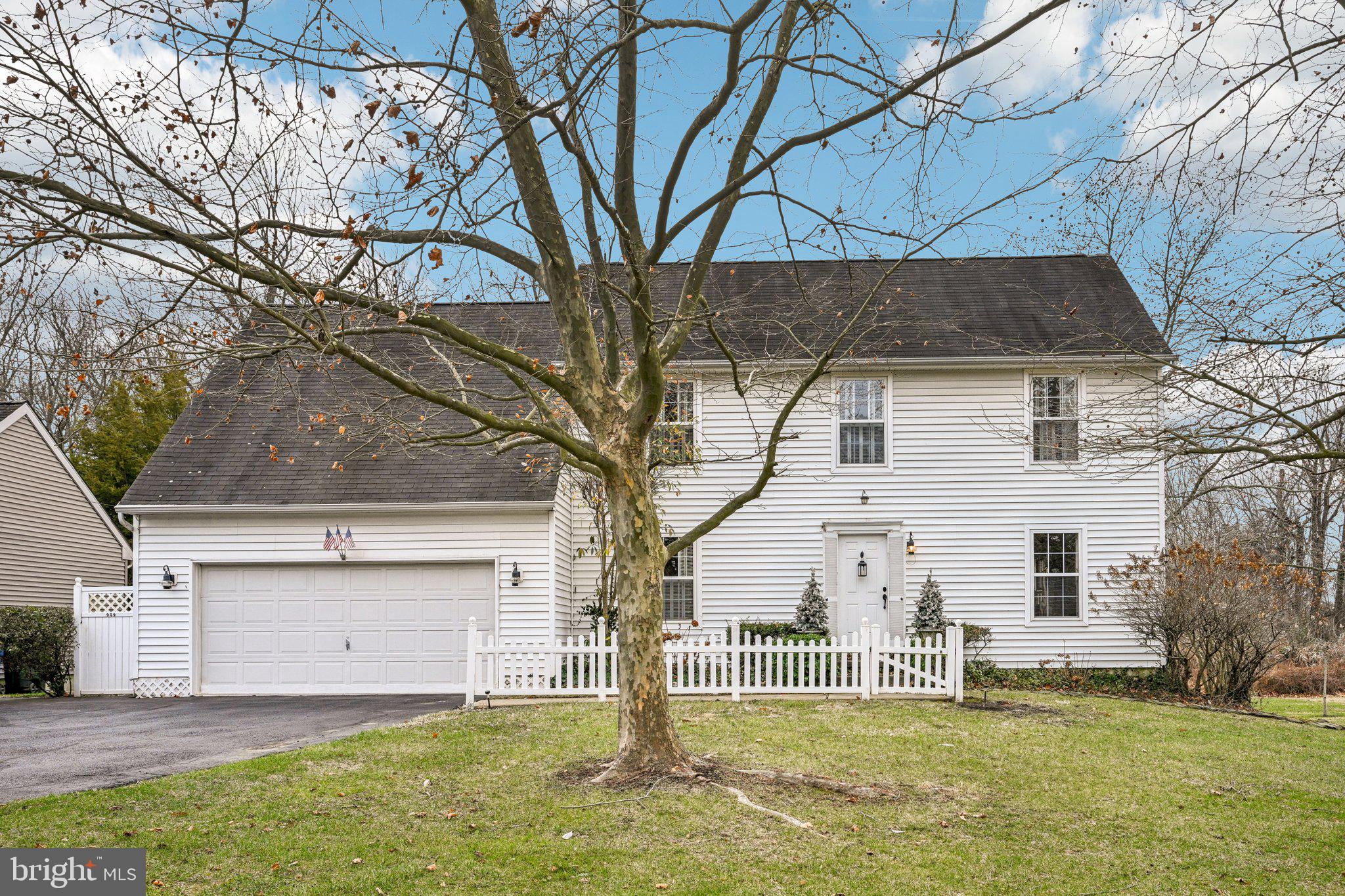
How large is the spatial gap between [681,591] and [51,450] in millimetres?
16132

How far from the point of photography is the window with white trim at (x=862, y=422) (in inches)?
738

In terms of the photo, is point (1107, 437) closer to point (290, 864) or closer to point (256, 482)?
point (290, 864)

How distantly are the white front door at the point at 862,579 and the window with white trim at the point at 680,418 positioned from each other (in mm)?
3216

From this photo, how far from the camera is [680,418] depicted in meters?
18.6

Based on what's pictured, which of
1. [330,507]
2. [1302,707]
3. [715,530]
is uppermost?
[330,507]

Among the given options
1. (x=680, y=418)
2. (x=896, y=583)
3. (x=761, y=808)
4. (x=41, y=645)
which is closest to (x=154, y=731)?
(x=41, y=645)

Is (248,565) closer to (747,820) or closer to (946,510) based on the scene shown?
(946,510)

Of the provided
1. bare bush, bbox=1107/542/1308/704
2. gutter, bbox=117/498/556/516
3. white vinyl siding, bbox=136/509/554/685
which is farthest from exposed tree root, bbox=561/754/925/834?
bare bush, bbox=1107/542/1308/704

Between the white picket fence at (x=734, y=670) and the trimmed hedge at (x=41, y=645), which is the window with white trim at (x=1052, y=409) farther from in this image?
the trimmed hedge at (x=41, y=645)

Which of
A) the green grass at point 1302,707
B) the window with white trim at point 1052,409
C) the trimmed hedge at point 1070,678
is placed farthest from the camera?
the window with white trim at point 1052,409

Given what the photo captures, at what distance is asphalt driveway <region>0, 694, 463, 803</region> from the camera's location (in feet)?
31.0

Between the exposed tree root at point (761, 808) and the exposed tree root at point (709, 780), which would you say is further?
the exposed tree root at point (709, 780)

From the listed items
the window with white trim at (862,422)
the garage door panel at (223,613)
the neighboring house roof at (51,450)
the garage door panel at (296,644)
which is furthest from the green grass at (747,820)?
Result: the neighboring house roof at (51,450)
